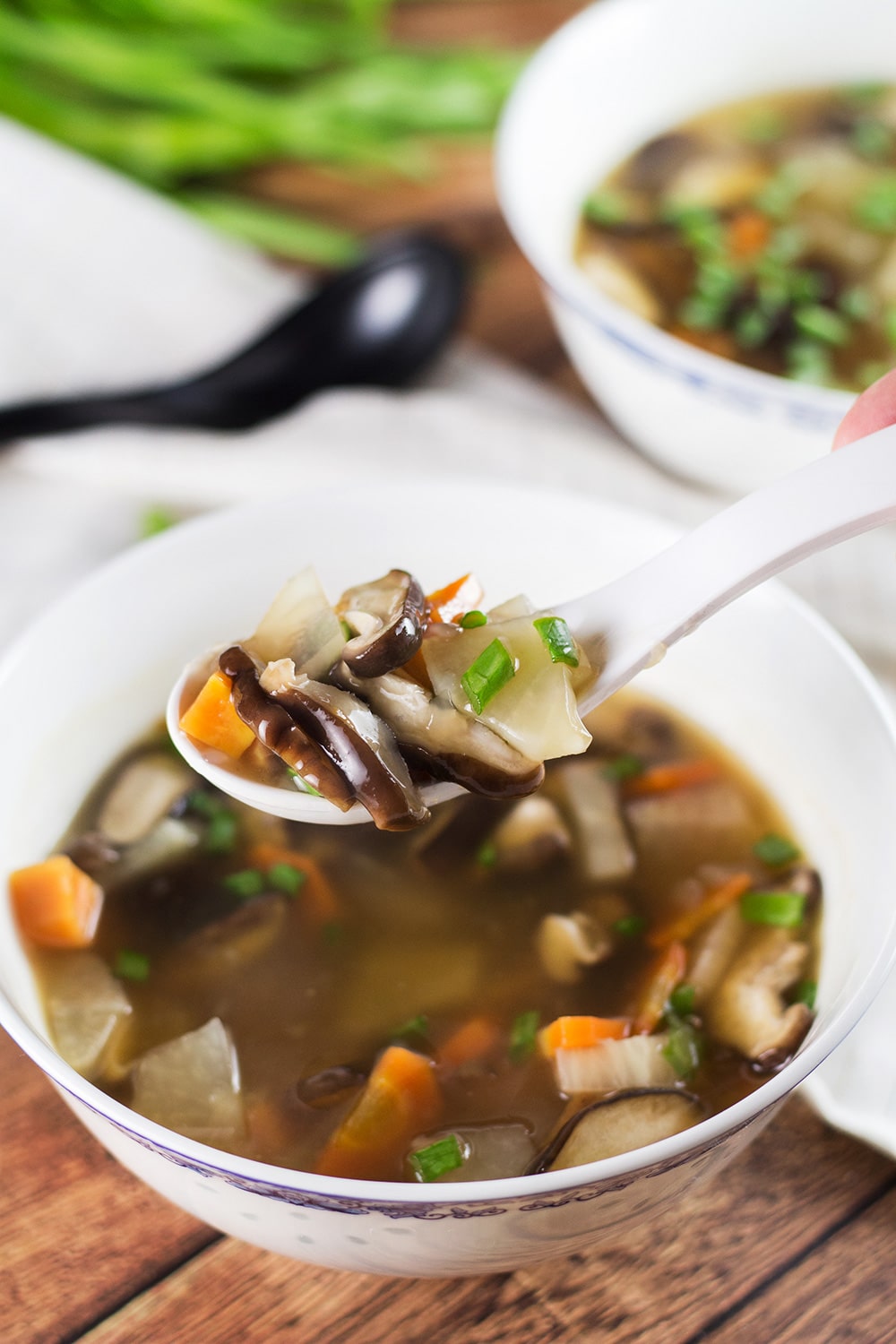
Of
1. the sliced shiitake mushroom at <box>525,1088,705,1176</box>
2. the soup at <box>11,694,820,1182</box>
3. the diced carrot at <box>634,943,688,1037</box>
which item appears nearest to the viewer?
the sliced shiitake mushroom at <box>525,1088,705,1176</box>

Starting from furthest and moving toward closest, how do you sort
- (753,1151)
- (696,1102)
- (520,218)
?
1. (520,218)
2. (753,1151)
3. (696,1102)

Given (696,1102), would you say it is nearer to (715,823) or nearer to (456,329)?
(715,823)

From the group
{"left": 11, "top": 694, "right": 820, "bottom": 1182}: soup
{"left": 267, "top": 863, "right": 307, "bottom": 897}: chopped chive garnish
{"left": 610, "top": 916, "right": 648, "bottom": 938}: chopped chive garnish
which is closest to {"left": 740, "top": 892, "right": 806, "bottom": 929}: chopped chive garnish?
{"left": 11, "top": 694, "right": 820, "bottom": 1182}: soup

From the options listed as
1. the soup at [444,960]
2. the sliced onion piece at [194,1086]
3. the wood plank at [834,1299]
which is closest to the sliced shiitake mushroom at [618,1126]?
the soup at [444,960]

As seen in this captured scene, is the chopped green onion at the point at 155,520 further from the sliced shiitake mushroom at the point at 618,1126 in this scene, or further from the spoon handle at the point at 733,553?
the sliced shiitake mushroom at the point at 618,1126

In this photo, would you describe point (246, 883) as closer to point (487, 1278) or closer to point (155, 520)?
point (487, 1278)

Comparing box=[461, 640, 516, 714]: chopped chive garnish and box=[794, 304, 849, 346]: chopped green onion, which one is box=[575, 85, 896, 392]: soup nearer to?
box=[794, 304, 849, 346]: chopped green onion

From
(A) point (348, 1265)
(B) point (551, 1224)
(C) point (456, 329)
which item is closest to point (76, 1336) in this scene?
(A) point (348, 1265)
